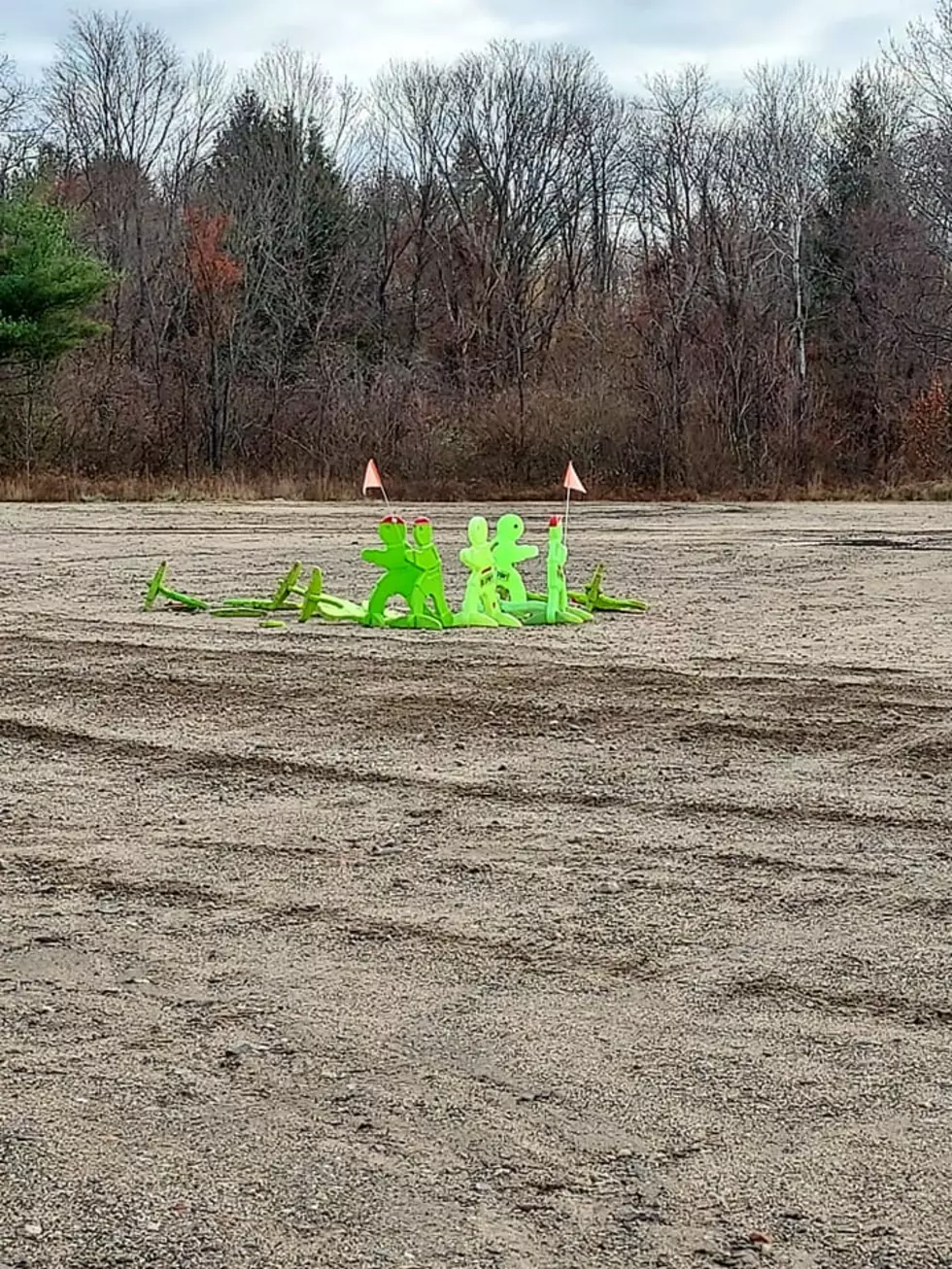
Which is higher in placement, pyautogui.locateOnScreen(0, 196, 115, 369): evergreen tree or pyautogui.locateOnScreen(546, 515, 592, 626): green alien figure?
pyautogui.locateOnScreen(0, 196, 115, 369): evergreen tree

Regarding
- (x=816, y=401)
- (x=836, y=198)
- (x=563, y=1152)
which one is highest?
(x=836, y=198)

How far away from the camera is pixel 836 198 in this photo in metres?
44.5

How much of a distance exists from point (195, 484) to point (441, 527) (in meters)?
11.8

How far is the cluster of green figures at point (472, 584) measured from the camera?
460 inches

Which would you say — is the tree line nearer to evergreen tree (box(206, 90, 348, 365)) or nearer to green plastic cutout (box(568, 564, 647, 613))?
evergreen tree (box(206, 90, 348, 365))

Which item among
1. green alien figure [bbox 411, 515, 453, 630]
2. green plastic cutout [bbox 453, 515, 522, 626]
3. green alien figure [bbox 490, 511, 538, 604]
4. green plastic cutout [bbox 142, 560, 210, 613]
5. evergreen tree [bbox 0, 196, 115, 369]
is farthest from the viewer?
evergreen tree [bbox 0, 196, 115, 369]

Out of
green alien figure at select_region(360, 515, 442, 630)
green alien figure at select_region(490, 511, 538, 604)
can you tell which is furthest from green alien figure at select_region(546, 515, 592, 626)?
green alien figure at select_region(360, 515, 442, 630)

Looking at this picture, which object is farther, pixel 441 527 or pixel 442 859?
pixel 441 527

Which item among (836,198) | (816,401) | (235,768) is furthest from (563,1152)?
(836,198)

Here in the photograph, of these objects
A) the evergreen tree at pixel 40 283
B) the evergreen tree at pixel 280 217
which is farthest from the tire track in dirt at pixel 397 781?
the evergreen tree at pixel 280 217

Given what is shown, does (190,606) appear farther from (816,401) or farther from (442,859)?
(816,401)

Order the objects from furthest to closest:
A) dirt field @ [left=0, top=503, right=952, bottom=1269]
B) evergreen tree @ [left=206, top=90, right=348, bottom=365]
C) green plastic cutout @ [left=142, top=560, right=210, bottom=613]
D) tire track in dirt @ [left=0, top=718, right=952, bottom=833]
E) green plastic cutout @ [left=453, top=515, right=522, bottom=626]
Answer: evergreen tree @ [left=206, top=90, right=348, bottom=365], green plastic cutout @ [left=142, top=560, right=210, bottom=613], green plastic cutout @ [left=453, top=515, right=522, bottom=626], tire track in dirt @ [left=0, top=718, right=952, bottom=833], dirt field @ [left=0, top=503, right=952, bottom=1269]

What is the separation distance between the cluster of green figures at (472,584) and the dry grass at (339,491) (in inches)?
827

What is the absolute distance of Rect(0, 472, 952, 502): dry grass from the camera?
33062mm
